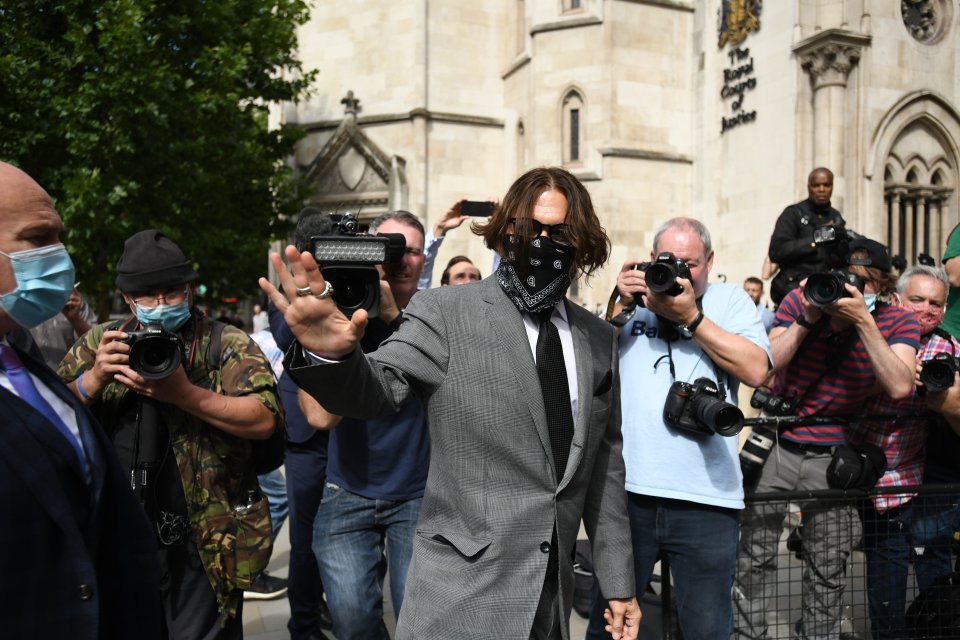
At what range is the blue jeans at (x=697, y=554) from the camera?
3119 mm

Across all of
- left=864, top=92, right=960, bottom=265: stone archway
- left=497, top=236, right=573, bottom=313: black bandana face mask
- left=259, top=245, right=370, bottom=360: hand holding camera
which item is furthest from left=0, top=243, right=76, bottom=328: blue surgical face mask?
left=864, top=92, right=960, bottom=265: stone archway

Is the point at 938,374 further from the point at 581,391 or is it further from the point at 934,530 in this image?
the point at 581,391

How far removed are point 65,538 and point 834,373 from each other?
348cm

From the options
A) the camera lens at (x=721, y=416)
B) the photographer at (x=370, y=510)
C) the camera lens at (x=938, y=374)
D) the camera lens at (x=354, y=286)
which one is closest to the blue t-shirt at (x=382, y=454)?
the photographer at (x=370, y=510)

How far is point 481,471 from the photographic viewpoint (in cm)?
220

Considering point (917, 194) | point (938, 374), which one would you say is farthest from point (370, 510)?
point (917, 194)

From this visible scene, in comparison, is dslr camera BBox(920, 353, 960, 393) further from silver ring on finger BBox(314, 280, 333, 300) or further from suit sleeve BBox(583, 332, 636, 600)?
silver ring on finger BBox(314, 280, 333, 300)

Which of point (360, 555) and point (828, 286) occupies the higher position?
point (828, 286)

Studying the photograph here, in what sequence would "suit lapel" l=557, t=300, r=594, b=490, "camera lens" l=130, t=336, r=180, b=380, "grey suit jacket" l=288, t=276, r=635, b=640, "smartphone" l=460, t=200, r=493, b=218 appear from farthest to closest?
"smartphone" l=460, t=200, r=493, b=218 < "camera lens" l=130, t=336, r=180, b=380 < "suit lapel" l=557, t=300, r=594, b=490 < "grey suit jacket" l=288, t=276, r=635, b=640

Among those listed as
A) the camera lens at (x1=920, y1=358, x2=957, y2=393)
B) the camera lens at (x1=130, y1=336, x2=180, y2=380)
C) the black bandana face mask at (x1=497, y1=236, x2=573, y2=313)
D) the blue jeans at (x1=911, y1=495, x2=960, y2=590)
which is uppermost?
the black bandana face mask at (x1=497, y1=236, x2=573, y2=313)

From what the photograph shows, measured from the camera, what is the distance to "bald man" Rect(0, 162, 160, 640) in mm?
1582

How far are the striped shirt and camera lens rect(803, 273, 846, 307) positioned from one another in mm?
259

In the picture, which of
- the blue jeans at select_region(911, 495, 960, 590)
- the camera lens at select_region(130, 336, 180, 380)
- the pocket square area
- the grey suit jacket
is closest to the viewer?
the grey suit jacket

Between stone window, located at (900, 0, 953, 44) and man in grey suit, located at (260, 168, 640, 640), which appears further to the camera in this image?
stone window, located at (900, 0, 953, 44)
